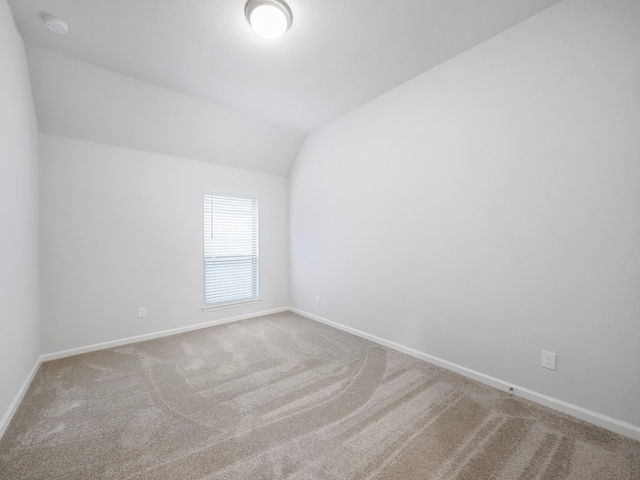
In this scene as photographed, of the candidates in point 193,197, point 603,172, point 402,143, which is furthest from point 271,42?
point 603,172

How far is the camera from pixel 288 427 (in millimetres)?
1734

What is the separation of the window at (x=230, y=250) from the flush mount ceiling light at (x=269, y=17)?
2.39 metres

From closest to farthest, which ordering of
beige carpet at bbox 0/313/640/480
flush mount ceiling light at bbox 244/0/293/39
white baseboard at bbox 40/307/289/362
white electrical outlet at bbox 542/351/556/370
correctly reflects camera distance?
1. beige carpet at bbox 0/313/640/480
2. flush mount ceiling light at bbox 244/0/293/39
3. white electrical outlet at bbox 542/351/556/370
4. white baseboard at bbox 40/307/289/362

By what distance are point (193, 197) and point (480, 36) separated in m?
3.61

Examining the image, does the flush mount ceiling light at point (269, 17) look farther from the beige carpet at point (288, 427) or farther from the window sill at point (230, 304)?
the window sill at point (230, 304)

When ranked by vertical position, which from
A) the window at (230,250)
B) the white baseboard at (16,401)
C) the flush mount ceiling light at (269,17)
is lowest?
the white baseboard at (16,401)

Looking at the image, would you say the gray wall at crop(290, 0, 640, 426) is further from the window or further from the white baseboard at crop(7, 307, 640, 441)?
the window

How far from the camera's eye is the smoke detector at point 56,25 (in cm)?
192

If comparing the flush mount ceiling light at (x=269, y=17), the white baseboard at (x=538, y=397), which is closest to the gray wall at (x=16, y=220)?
the flush mount ceiling light at (x=269, y=17)

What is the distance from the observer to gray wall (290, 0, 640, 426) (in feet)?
5.47

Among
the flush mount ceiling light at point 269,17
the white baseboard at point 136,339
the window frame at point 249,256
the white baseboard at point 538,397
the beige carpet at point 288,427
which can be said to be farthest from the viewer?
the window frame at point 249,256

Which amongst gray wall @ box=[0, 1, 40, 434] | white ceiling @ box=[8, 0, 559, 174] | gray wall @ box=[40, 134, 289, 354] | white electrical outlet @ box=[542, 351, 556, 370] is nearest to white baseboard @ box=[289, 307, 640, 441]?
white electrical outlet @ box=[542, 351, 556, 370]

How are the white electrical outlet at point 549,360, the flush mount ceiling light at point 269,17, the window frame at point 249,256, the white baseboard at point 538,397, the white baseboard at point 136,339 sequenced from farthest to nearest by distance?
the window frame at point 249,256 < the white baseboard at point 136,339 < the white electrical outlet at point 549,360 < the flush mount ceiling light at point 269,17 < the white baseboard at point 538,397

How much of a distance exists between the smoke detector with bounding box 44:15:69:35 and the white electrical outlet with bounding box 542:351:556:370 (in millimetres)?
4398
